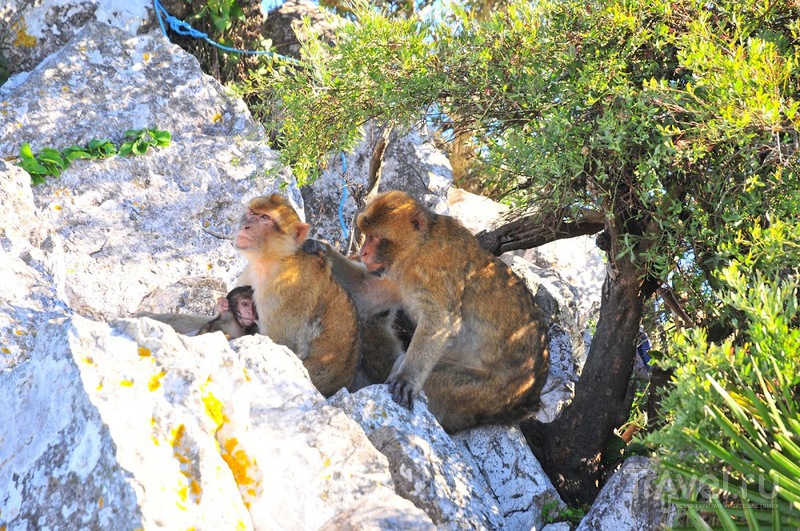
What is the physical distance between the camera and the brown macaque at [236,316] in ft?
16.6

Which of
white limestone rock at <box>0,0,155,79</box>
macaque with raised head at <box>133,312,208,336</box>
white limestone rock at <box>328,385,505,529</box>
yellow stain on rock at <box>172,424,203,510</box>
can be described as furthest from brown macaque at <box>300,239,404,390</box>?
white limestone rock at <box>0,0,155,79</box>

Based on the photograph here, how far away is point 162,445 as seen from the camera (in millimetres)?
2883

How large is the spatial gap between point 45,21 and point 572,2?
4658mm

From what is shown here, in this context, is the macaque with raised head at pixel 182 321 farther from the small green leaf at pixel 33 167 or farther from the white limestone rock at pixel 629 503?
the white limestone rock at pixel 629 503

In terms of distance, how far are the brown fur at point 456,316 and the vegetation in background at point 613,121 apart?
375 millimetres

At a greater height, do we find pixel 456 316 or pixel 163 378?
pixel 163 378

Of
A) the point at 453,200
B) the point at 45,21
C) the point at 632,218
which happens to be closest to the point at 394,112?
the point at 632,218

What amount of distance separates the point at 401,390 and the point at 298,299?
714 mm

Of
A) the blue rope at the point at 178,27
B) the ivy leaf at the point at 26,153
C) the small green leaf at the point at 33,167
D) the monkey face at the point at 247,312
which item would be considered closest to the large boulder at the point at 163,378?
the small green leaf at the point at 33,167

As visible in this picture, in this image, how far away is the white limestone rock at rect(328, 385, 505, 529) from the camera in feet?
12.2

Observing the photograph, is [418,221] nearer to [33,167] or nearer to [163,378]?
[163,378]

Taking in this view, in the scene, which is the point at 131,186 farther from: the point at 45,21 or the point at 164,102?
the point at 45,21

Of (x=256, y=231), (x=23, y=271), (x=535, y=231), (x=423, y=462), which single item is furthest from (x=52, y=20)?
(x=423, y=462)

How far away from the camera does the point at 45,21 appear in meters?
7.41
